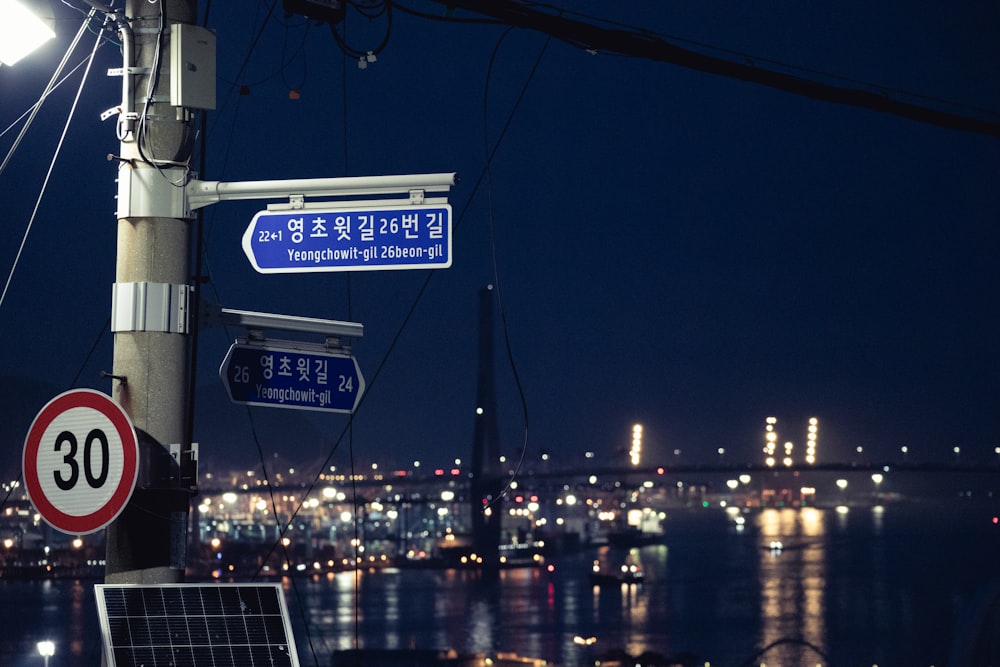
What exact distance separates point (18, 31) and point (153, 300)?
128 cm

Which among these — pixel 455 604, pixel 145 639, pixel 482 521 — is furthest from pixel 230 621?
pixel 482 521

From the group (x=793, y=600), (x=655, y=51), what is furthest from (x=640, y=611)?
(x=655, y=51)

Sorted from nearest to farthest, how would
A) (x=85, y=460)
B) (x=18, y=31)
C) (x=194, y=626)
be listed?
(x=85, y=460)
(x=194, y=626)
(x=18, y=31)

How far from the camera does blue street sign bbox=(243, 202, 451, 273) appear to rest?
16.0 feet

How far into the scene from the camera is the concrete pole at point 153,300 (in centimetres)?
480

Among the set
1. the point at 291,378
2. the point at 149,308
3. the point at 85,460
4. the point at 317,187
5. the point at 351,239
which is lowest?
the point at 85,460

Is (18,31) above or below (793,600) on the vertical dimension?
above

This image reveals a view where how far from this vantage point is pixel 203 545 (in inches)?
5546

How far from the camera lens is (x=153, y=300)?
4883mm

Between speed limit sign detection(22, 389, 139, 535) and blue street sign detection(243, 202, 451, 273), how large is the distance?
101 centimetres

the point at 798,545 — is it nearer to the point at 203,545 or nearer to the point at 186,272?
the point at 203,545

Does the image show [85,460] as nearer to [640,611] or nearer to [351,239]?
[351,239]

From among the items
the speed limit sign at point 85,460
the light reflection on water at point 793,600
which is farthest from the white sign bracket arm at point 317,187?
the light reflection on water at point 793,600

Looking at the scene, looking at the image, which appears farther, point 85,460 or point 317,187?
point 317,187
